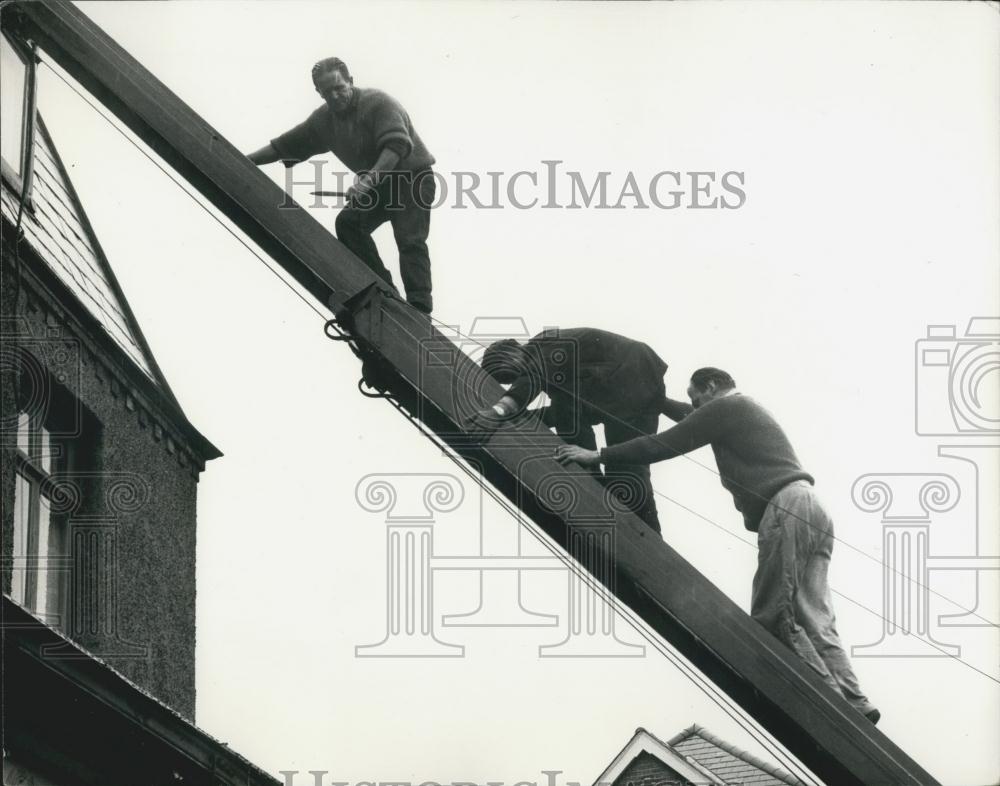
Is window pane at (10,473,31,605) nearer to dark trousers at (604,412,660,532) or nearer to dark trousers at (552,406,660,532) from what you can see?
dark trousers at (552,406,660,532)

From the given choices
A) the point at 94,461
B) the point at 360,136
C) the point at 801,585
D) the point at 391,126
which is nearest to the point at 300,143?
the point at 360,136

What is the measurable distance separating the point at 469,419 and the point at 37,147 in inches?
205

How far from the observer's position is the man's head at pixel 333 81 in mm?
9828

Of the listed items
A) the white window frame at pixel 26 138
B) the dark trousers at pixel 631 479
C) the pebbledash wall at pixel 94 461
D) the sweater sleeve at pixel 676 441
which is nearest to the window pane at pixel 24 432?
the pebbledash wall at pixel 94 461

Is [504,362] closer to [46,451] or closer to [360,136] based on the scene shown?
[360,136]

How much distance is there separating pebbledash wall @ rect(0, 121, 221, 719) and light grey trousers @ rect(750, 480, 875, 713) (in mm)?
4464

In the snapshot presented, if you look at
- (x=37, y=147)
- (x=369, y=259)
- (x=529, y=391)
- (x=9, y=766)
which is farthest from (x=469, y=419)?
(x=37, y=147)

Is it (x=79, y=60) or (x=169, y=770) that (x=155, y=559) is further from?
(x=79, y=60)

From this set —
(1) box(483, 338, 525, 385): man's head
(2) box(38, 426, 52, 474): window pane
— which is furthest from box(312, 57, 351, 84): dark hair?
(2) box(38, 426, 52, 474): window pane

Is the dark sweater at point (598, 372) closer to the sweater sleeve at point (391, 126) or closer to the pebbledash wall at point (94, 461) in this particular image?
the sweater sleeve at point (391, 126)

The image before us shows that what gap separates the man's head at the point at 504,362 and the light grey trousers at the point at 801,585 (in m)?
1.53

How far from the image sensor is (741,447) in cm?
907

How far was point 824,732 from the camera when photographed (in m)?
8.20

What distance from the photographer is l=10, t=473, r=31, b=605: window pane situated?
1105 cm
